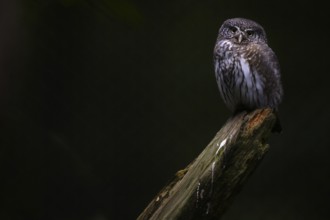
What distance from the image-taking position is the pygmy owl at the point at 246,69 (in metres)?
2.55

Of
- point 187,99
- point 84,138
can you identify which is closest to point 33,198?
point 84,138

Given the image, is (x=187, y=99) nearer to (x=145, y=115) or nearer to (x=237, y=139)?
(x=145, y=115)

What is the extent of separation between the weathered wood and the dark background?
978 millimetres

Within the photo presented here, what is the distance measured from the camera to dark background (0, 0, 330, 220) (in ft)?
9.65

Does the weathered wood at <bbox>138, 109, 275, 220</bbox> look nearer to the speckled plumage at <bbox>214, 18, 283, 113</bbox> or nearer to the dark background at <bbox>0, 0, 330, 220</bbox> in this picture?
the speckled plumage at <bbox>214, 18, 283, 113</bbox>

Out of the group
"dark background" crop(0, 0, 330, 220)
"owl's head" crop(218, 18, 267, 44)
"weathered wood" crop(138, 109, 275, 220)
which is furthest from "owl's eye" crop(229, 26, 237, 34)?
"weathered wood" crop(138, 109, 275, 220)

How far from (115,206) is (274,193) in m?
0.76

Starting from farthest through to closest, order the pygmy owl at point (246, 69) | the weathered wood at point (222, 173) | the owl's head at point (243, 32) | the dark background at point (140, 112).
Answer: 1. the dark background at point (140, 112)
2. the owl's head at point (243, 32)
3. the pygmy owl at point (246, 69)
4. the weathered wood at point (222, 173)

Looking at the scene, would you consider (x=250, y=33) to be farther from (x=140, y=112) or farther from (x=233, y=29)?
(x=140, y=112)

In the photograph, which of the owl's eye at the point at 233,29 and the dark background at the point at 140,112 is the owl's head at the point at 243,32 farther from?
the dark background at the point at 140,112

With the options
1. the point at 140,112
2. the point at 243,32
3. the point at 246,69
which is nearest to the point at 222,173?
the point at 246,69

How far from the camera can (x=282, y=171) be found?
2971 millimetres

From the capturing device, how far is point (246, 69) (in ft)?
8.33

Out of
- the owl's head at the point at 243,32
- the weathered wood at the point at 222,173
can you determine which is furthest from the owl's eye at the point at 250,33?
the weathered wood at the point at 222,173
